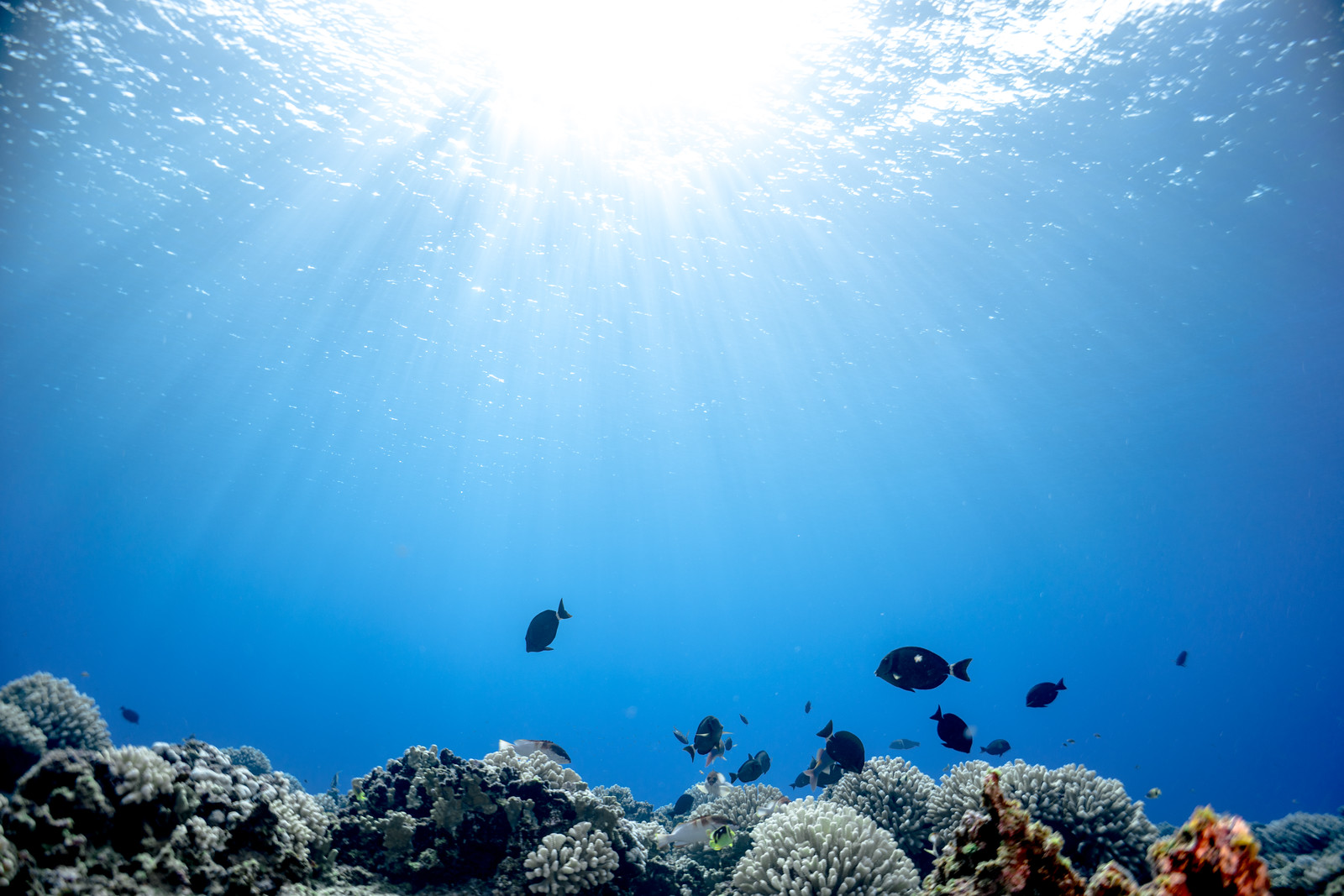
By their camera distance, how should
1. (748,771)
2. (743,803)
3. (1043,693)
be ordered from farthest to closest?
(743,803), (1043,693), (748,771)

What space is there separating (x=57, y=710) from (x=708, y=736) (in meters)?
8.30

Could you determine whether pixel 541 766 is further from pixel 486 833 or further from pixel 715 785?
pixel 715 785

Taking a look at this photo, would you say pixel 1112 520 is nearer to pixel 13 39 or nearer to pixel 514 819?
pixel 514 819

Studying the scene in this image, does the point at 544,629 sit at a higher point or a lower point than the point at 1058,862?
higher

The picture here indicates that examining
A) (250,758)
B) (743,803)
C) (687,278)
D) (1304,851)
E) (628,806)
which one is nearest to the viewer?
(743,803)

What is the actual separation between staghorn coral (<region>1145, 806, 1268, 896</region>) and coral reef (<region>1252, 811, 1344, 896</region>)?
5025mm

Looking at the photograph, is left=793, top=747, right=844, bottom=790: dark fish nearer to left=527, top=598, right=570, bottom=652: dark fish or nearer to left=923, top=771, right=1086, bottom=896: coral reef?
left=527, top=598, right=570, bottom=652: dark fish

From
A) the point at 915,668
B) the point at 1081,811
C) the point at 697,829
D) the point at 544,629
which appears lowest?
the point at 697,829

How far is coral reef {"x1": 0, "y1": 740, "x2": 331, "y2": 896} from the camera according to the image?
9.44ft

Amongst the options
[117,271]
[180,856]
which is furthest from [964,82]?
[117,271]

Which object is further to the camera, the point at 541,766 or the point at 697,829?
the point at 541,766

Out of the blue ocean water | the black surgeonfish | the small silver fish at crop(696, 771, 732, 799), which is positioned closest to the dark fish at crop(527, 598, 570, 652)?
the black surgeonfish

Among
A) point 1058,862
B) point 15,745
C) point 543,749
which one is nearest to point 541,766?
point 543,749

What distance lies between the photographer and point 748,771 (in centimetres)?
789
